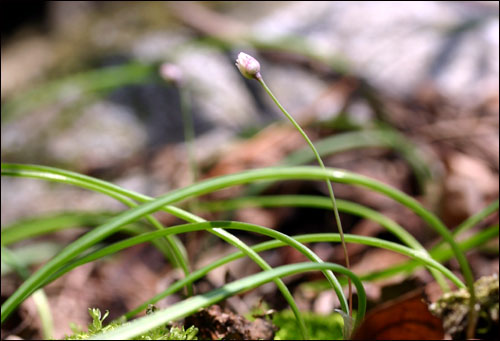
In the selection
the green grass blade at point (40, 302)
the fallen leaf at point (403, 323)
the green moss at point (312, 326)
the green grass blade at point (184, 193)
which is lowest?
the fallen leaf at point (403, 323)

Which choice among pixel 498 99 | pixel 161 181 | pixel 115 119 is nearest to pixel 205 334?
pixel 161 181

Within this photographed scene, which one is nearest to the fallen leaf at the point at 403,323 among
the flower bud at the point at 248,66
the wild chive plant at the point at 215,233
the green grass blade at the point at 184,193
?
the wild chive plant at the point at 215,233

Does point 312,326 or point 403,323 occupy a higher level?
point 312,326

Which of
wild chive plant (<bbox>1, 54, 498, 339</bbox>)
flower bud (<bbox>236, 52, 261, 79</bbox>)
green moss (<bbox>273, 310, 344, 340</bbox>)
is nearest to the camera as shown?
wild chive plant (<bbox>1, 54, 498, 339</bbox>)

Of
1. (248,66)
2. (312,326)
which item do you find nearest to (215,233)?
(248,66)

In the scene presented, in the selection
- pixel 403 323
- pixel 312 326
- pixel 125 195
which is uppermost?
pixel 125 195

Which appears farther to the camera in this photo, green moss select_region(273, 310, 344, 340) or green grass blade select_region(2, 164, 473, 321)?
green moss select_region(273, 310, 344, 340)

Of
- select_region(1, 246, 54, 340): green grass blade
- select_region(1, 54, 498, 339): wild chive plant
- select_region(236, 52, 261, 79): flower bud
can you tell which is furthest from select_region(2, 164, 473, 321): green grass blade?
select_region(1, 246, 54, 340): green grass blade

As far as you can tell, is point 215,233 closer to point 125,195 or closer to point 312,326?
point 125,195

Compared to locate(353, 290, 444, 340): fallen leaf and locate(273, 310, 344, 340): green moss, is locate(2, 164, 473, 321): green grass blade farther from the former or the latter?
locate(273, 310, 344, 340): green moss

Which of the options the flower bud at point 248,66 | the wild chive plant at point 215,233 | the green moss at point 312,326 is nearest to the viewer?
the wild chive plant at point 215,233

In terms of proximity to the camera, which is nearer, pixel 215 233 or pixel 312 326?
pixel 215 233

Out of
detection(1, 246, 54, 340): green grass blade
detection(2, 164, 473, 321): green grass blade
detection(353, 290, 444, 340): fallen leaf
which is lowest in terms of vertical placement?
detection(353, 290, 444, 340): fallen leaf

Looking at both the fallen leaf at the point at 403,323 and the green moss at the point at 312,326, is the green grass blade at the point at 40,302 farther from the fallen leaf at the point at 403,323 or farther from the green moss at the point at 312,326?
the fallen leaf at the point at 403,323
